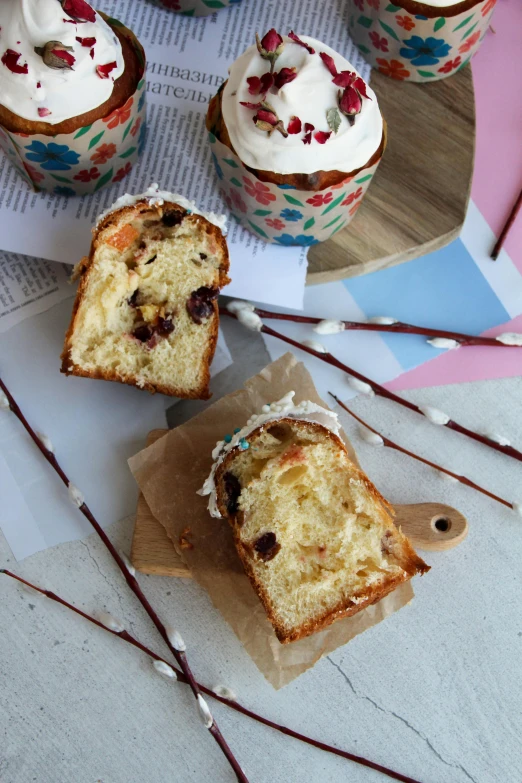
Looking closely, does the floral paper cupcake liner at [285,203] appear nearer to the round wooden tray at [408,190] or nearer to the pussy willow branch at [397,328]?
the round wooden tray at [408,190]

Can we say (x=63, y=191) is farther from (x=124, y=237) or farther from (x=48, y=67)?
(x=48, y=67)

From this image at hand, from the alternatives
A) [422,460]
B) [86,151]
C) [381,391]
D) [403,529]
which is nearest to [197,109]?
[86,151]

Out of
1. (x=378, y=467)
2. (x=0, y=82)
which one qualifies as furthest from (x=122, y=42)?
(x=378, y=467)

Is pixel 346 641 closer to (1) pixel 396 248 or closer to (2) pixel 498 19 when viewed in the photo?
(1) pixel 396 248

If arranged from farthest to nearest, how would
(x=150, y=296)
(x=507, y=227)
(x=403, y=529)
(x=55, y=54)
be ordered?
(x=507, y=227) < (x=403, y=529) < (x=150, y=296) < (x=55, y=54)

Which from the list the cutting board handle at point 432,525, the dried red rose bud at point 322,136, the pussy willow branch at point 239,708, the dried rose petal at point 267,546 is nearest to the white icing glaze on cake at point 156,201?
the dried red rose bud at point 322,136
